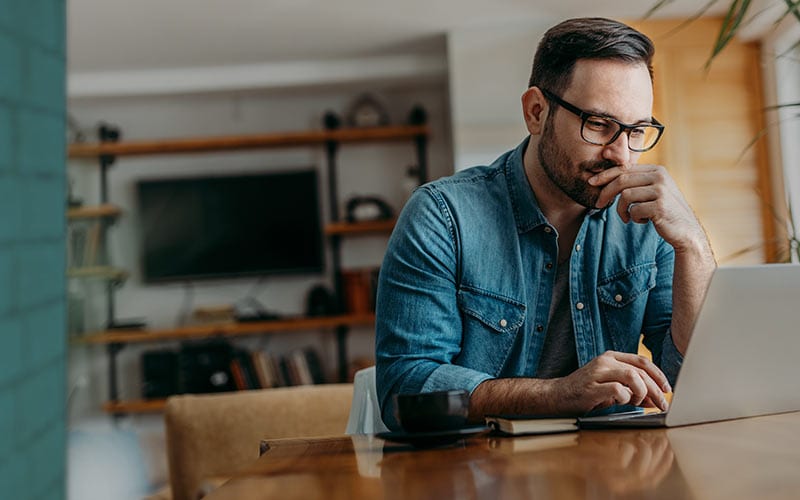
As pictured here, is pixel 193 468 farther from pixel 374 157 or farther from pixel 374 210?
pixel 374 157

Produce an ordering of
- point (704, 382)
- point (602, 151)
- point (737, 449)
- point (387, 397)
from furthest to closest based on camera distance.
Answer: point (602, 151), point (387, 397), point (704, 382), point (737, 449)

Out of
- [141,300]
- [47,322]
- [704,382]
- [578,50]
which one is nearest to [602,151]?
[578,50]

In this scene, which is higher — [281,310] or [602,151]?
[602,151]

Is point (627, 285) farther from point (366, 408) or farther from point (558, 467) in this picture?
point (558, 467)

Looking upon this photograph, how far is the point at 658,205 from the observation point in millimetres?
1322

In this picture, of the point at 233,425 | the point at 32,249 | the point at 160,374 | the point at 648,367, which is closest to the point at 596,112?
the point at 648,367

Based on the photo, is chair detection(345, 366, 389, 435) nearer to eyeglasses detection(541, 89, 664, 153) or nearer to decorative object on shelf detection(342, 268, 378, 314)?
eyeglasses detection(541, 89, 664, 153)

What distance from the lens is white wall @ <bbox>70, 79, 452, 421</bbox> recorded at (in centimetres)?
548

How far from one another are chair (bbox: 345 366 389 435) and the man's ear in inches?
21.0

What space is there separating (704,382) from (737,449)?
146 mm

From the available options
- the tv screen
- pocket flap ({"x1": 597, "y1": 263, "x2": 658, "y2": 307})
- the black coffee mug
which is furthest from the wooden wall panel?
the black coffee mug

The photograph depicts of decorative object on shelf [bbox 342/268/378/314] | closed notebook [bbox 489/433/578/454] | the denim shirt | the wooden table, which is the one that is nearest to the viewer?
the wooden table

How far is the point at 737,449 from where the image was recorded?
86cm

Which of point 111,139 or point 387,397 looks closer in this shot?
point 387,397
